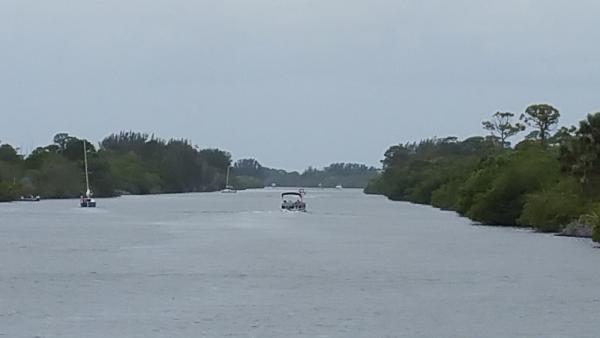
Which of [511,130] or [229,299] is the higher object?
[511,130]

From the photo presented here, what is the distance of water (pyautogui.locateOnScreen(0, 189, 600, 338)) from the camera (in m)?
27.5

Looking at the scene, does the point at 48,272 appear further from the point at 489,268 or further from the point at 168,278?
the point at 489,268

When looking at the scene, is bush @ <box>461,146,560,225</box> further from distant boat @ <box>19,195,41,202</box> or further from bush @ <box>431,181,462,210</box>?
distant boat @ <box>19,195,41,202</box>

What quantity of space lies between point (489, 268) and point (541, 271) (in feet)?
6.88

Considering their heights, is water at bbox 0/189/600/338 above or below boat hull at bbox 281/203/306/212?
below

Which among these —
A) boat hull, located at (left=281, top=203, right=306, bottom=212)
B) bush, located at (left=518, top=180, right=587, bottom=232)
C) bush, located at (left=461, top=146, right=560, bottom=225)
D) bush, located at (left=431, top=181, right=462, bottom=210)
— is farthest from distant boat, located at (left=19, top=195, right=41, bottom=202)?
bush, located at (left=518, top=180, right=587, bottom=232)

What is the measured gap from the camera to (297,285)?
37000mm

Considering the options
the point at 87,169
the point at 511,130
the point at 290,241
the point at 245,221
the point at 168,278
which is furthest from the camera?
the point at 87,169

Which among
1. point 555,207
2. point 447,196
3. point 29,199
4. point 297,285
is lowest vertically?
point 297,285

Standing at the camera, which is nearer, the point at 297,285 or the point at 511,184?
the point at 297,285

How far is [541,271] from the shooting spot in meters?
42.1

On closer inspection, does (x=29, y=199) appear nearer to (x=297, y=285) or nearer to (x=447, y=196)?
(x=447, y=196)

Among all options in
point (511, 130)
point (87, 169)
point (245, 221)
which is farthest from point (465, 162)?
point (87, 169)

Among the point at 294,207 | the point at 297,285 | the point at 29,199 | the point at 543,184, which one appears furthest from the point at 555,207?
the point at 29,199
